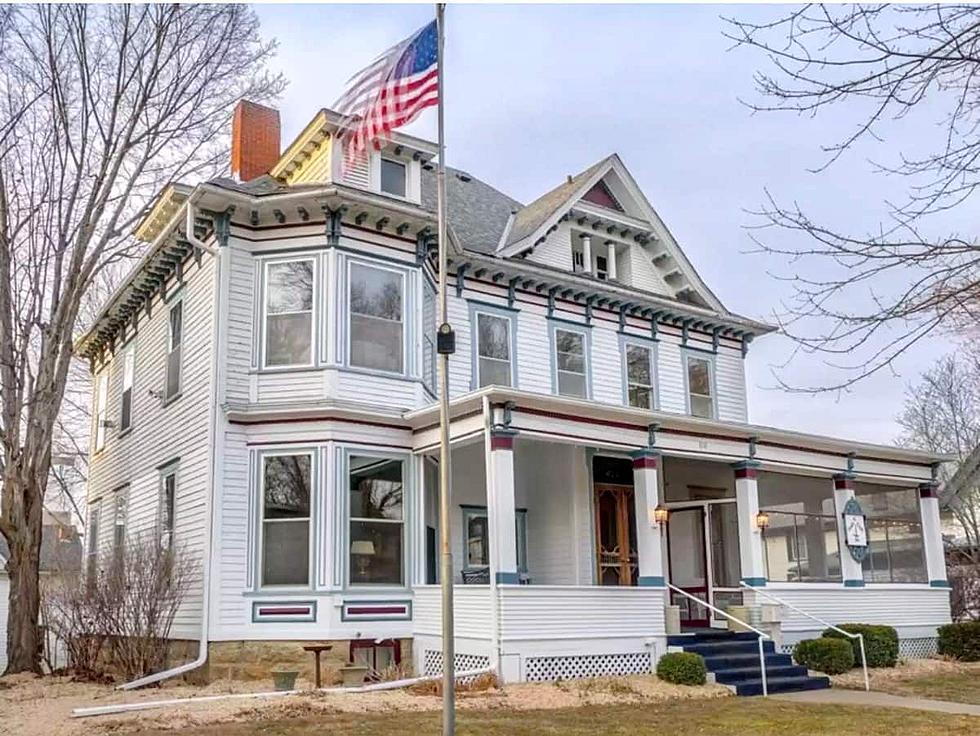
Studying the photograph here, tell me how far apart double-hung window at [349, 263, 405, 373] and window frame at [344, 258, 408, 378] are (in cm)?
2

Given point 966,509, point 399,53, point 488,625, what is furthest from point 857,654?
point 966,509

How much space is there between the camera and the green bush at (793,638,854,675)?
1482 centimetres

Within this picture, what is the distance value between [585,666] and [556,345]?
22.1ft

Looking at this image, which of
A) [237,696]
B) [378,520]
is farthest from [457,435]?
[237,696]

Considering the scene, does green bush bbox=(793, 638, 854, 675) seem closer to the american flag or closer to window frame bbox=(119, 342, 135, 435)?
the american flag

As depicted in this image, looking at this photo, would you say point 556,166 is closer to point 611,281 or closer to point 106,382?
point 611,281

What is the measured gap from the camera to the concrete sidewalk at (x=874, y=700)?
38.4ft

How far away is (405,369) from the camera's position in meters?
15.4

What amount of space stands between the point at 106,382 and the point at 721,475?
43.4 feet

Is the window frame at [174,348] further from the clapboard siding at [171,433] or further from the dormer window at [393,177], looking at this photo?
the dormer window at [393,177]

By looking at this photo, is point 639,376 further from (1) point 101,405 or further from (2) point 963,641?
(1) point 101,405

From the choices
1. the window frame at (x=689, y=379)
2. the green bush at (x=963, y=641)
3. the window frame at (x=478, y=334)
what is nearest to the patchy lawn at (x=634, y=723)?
the window frame at (x=478, y=334)

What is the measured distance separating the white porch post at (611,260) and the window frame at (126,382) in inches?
377

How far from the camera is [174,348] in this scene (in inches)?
650
